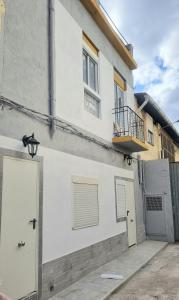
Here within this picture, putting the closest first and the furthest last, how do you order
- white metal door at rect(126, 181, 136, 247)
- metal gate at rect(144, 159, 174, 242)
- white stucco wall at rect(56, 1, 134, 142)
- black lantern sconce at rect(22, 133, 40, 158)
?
black lantern sconce at rect(22, 133, 40, 158), white stucco wall at rect(56, 1, 134, 142), white metal door at rect(126, 181, 136, 247), metal gate at rect(144, 159, 174, 242)

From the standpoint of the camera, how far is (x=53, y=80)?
623 centimetres

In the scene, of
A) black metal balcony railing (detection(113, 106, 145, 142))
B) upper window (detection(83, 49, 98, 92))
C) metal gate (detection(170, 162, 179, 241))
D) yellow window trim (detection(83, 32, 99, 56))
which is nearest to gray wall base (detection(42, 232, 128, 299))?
black metal balcony railing (detection(113, 106, 145, 142))

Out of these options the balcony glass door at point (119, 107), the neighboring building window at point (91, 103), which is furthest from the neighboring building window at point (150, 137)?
the neighboring building window at point (91, 103)

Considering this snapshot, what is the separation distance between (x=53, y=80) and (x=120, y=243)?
5506mm

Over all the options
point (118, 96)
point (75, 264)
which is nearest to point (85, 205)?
point (75, 264)

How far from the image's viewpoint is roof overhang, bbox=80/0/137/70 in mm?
8320

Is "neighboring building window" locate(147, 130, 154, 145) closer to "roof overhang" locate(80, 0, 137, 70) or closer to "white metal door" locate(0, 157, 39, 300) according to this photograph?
"roof overhang" locate(80, 0, 137, 70)

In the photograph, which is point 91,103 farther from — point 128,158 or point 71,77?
point 128,158

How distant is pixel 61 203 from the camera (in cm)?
618

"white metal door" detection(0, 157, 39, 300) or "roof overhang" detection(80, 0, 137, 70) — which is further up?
"roof overhang" detection(80, 0, 137, 70)

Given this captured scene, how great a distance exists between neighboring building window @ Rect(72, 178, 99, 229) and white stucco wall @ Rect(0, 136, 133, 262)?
0.15 metres

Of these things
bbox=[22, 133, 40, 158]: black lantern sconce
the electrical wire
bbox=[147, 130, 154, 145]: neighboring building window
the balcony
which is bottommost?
bbox=[22, 133, 40, 158]: black lantern sconce

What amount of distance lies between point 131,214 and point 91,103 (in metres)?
4.48

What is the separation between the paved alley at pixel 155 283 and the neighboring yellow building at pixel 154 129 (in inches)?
216
